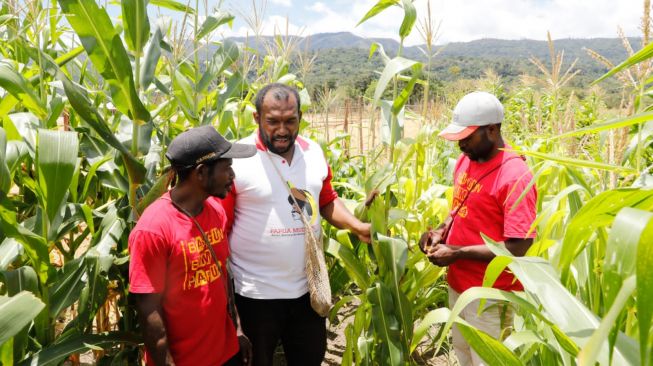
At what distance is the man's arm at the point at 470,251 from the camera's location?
6.35 ft

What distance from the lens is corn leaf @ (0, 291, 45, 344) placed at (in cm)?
131

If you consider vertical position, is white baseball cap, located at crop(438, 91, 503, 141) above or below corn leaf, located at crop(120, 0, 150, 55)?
below

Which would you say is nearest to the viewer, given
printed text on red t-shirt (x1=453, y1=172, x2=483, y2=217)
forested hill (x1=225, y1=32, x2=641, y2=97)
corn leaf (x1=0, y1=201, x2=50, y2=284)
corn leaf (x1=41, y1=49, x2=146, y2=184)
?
corn leaf (x1=0, y1=201, x2=50, y2=284)

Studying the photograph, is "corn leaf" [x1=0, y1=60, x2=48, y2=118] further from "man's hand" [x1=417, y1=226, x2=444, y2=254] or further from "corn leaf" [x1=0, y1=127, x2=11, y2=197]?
"man's hand" [x1=417, y1=226, x2=444, y2=254]

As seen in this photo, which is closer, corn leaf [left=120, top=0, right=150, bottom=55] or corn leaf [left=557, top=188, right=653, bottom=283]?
corn leaf [left=557, top=188, right=653, bottom=283]

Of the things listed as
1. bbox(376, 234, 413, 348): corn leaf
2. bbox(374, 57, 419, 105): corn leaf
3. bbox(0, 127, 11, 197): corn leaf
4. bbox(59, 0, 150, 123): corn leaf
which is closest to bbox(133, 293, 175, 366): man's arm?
bbox(0, 127, 11, 197): corn leaf

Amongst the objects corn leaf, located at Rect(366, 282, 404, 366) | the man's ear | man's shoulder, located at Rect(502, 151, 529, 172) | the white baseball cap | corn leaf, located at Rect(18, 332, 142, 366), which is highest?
the white baseball cap

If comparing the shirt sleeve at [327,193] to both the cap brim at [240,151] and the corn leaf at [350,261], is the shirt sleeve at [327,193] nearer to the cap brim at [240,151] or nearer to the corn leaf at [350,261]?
the corn leaf at [350,261]

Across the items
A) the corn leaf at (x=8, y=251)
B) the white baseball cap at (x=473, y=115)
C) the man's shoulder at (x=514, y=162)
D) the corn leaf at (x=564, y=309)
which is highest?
the white baseball cap at (x=473, y=115)

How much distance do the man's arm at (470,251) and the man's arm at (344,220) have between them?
31 cm

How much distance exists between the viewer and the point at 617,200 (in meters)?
0.86

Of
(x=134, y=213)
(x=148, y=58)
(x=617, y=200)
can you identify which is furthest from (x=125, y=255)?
(x=617, y=200)

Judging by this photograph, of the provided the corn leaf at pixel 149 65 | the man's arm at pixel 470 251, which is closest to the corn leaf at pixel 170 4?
the corn leaf at pixel 149 65

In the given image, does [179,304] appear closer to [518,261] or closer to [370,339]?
[370,339]
